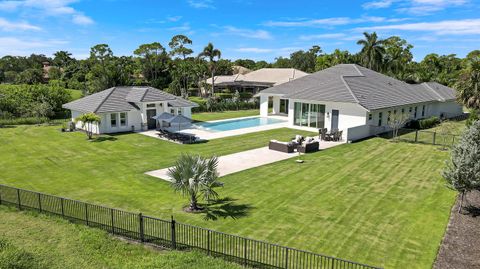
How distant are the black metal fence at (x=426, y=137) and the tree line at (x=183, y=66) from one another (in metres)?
22.9

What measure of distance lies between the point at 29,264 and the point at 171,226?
4117 millimetres

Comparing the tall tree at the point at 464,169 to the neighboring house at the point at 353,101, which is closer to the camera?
the tall tree at the point at 464,169

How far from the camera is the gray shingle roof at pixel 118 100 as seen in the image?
101 ft

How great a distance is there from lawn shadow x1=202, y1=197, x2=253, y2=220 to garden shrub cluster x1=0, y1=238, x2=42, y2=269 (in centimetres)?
582

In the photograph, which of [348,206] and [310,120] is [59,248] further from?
[310,120]

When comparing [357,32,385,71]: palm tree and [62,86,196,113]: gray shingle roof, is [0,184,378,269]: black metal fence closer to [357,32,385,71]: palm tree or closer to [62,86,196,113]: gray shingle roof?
[62,86,196,113]: gray shingle roof

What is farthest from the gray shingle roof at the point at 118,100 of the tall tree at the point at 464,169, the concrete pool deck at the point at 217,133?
the tall tree at the point at 464,169

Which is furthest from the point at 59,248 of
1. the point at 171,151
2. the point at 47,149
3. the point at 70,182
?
the point at 47,149

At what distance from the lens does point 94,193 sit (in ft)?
52.3

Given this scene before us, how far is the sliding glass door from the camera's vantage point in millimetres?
32469

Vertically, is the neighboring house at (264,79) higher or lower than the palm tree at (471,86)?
higher

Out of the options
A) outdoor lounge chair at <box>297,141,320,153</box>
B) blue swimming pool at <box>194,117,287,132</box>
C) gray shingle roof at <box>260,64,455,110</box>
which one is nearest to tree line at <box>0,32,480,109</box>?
gray shingle roof at <box>260,64,455,110</box>


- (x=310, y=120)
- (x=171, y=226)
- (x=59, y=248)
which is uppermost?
(x=310, y=120)

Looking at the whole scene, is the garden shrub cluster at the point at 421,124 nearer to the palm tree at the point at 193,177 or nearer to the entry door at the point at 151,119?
the entry door at the point at 151,119
